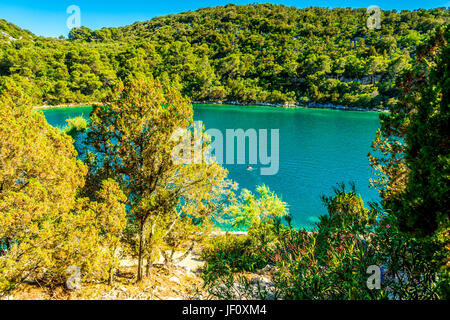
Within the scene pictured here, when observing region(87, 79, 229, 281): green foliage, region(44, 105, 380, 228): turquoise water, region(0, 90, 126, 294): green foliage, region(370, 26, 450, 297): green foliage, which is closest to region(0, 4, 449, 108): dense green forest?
region(44, 105, 380, 228): turquoise water

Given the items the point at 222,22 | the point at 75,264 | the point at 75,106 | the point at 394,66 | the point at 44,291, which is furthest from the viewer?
the point at 222,22

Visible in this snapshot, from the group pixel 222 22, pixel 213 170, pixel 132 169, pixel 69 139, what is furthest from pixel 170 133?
pixel 222 22

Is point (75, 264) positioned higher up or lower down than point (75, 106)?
lower down

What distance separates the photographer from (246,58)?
12350 centimetres

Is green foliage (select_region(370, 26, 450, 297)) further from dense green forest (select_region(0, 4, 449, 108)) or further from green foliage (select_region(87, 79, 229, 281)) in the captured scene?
dense green forest (select_region(0, 4, 449, 108))

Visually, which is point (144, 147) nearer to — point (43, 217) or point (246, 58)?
point (43, 217)

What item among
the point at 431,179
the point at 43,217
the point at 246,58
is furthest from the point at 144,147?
the point at 246,58

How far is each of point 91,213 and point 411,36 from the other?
491 ft

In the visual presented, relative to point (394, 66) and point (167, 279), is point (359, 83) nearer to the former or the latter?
point (394, 66)

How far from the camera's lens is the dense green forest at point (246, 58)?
3000 inches

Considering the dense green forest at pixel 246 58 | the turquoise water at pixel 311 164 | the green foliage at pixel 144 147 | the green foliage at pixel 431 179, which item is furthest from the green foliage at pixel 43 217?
the dense green forest at pixel 246 58

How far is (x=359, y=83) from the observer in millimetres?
96312

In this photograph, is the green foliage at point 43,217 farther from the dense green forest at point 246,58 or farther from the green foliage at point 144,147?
the dense green forest at point 246,58

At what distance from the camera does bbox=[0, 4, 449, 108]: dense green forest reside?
76.2 meters
